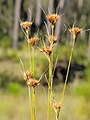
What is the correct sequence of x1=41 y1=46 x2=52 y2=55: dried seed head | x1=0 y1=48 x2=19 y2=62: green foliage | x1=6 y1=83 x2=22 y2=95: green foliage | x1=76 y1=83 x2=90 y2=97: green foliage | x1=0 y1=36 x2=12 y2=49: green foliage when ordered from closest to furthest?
x1=41 y1=46 x2=52 y2=55: dried seed head < x1=76 y1=83 x2=90 y2=97: green foliage < x1=6 y1=83 x2=22 y2=95: green foliage < x1=0 y1=48 x2=19 y2=62: green foliage < x1=0 y1=36 x2=12 y2=49: green foliage

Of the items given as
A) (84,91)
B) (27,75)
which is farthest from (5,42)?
(27,75)

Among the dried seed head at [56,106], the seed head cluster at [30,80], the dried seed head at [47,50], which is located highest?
the dried seed head at [47,50]

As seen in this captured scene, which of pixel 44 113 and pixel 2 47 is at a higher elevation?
pixel 2 47

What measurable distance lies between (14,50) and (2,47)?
0.73m

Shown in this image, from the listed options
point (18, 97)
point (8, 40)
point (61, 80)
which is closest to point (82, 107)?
point (18, 97)

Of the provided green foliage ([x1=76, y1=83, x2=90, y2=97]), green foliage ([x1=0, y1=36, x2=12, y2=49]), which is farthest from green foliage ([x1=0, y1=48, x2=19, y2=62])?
green foliage ([x1=76, y1=83, x2=90, y2=97])

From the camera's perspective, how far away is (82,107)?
8.07 meters

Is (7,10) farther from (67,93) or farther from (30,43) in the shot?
(30,43)

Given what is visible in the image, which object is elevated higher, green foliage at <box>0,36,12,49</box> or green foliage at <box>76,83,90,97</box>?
green foliage at <box>0,36,12,49</box>

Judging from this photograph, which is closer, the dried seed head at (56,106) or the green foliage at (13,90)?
the dried seed head at (56,106)

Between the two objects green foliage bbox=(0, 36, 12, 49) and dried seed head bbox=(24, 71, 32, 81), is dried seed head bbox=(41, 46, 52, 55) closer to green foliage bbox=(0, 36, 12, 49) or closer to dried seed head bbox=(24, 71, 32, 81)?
dried seed head bbox=(24, 71, 32, 81)

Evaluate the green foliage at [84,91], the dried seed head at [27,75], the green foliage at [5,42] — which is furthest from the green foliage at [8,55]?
the dried seed head at [27,75]

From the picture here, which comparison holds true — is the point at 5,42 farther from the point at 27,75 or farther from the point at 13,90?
the point at 27,75

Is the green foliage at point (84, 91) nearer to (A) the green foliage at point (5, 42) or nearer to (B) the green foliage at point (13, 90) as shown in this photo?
(B) the green foliage at point (13, 90)
